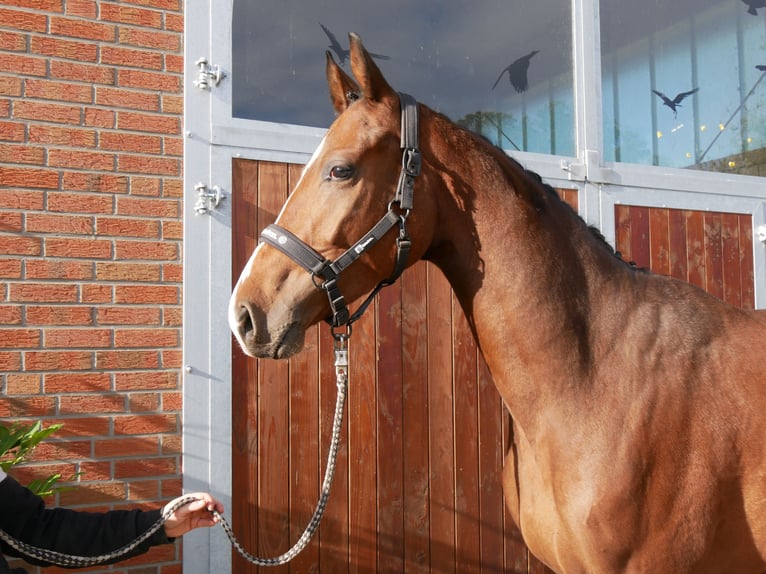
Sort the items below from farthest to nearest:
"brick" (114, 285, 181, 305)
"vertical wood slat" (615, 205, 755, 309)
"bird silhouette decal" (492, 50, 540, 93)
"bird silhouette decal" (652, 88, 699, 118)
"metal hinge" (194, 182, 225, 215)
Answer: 1. "bird silhouette decal" (652, 88, 699, 118)
2. "vertical wood slat" (615, 205, 755, 309)
3. "bird silhouette decal" (492, 50, 540, 93)
4. "metal hinge" (194, 182, 225, 215)
5. "brick" (114, 285, 181, 305)

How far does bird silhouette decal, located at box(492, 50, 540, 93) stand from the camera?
401cm

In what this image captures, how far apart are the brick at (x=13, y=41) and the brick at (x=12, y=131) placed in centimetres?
31

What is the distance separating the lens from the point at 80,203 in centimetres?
284

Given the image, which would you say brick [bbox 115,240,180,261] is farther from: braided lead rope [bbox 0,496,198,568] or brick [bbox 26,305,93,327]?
braided lead rope [bbox 0,496,198,568]

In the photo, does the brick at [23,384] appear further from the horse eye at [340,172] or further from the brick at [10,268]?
the horse eye at [340,172]

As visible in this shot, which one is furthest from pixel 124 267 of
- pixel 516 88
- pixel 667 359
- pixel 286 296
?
pixel 516 88

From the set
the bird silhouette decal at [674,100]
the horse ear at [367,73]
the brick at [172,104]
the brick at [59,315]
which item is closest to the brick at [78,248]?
the brick at [59,315]

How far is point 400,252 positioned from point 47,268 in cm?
167

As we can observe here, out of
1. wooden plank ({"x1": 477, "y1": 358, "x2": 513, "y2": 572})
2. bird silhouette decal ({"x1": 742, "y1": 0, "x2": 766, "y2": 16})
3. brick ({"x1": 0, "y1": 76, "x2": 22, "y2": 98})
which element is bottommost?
wooden plank ({"x1": 477, "y1": 358, "x2": 513, "y2": 572})

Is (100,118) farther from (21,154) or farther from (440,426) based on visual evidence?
(440,426)

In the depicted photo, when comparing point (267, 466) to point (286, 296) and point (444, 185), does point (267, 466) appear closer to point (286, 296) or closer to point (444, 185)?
point (286, 296)

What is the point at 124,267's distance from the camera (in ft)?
9.53

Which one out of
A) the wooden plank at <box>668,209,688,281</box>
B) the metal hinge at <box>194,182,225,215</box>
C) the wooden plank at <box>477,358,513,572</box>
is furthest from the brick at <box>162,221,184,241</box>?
the wooden plank at <box>668,209,688,281</box>

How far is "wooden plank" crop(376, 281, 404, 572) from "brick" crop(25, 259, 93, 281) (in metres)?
1.38
